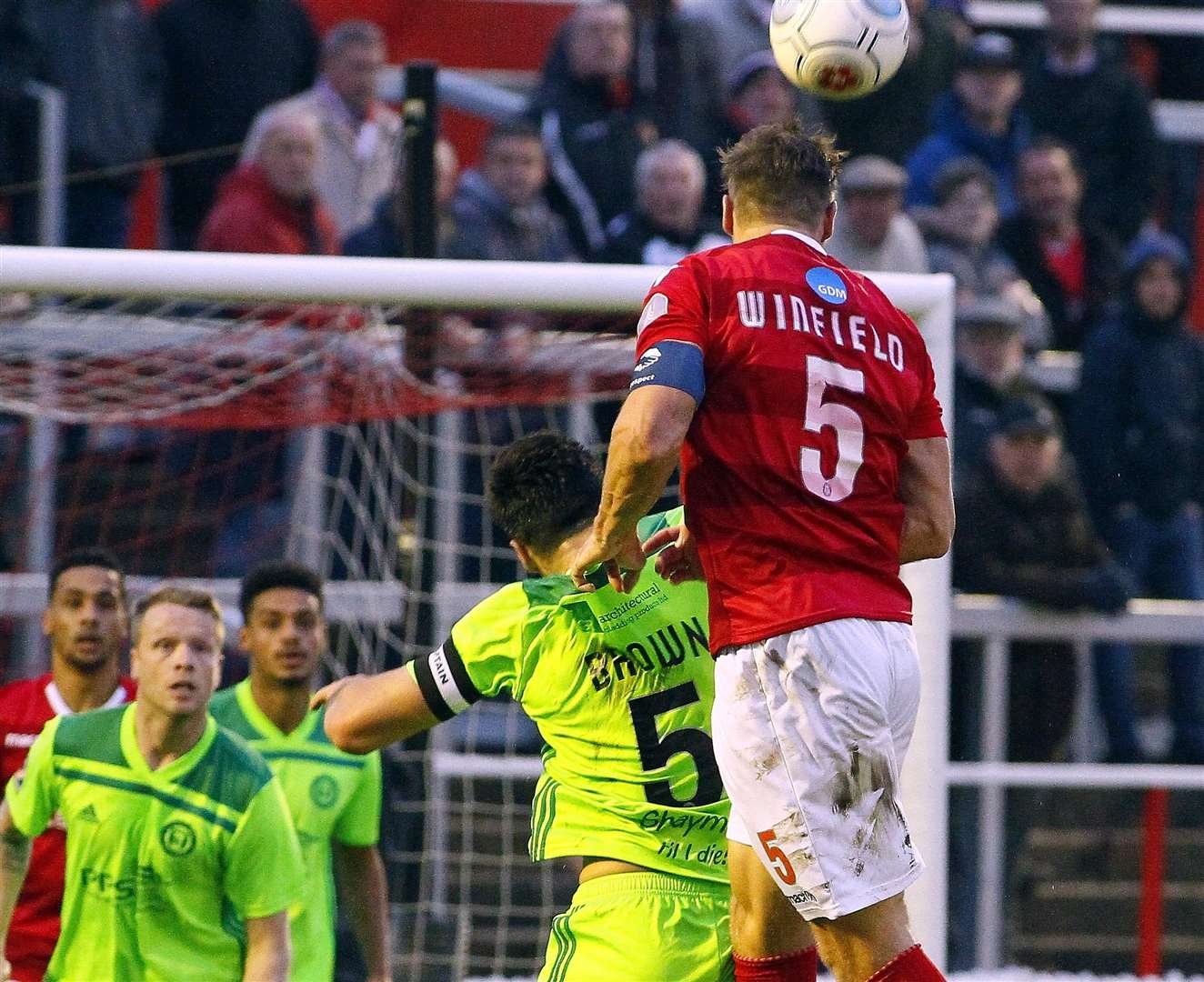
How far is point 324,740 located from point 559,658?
204 cm

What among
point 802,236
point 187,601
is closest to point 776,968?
point 802,236

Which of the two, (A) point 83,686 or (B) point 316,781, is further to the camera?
(B) point 316,781

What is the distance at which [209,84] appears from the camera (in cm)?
845

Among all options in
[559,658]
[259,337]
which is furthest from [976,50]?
[559,658]

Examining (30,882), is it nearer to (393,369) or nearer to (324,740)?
(324,740)

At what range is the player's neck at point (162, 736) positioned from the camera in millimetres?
5371

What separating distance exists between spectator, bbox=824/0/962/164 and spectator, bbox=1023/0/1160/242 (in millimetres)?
506

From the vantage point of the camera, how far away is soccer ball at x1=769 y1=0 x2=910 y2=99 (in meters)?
4.79

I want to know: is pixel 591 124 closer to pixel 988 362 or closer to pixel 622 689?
pixel 988 362

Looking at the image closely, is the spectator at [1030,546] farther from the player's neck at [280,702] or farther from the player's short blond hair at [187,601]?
the player's short blond hair at [187,601]

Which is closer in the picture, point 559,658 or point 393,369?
point 559,658

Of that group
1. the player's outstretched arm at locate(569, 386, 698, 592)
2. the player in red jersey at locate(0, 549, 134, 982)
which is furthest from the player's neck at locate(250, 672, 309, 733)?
the player's outstretched arm at locate(569, 386, 698, 592)

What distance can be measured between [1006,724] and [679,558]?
395 cm

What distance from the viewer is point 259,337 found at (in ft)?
22.9
